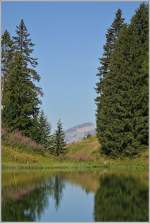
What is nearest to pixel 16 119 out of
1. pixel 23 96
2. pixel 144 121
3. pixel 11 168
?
pixel 23 96

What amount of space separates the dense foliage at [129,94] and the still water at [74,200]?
17692 mm

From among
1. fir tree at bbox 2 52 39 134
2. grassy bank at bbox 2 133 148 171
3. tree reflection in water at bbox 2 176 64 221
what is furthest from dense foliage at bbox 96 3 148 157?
tree reflection in water at bbox 2 176 64 221

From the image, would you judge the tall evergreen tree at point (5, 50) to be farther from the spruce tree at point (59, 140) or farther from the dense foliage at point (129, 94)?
the dense foliage at point (129, 94)

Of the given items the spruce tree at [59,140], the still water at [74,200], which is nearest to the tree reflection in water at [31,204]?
the still water at [74,200]

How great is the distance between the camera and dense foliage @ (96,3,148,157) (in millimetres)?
38469

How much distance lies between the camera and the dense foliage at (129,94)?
3847 cm

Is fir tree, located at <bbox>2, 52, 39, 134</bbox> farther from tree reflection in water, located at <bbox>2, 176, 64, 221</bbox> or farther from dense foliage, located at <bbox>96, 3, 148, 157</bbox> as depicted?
tree reflection in water, located at <bbox>2, 176, 64, 221</bbox>

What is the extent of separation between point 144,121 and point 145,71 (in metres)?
4.20

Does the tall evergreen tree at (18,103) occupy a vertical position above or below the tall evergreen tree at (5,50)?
below

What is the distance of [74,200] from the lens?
596 inches

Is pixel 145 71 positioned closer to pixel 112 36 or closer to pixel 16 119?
pixel 16 119

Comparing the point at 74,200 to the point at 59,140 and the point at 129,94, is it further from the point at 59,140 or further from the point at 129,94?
the point at 59,140

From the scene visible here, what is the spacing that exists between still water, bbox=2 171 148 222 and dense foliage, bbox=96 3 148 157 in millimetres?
17692

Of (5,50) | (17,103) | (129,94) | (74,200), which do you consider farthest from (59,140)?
(74,200)
